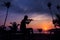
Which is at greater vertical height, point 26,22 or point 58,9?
point 58,9

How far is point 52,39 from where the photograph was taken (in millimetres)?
14469

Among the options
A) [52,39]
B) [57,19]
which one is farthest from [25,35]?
[57,19]

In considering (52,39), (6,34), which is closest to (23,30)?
Answer: (6,34)

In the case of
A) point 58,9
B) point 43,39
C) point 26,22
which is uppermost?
point 58,9

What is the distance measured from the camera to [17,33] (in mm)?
12195

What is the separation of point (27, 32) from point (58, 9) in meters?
31.2

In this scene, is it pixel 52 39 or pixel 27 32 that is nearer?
pixel 27 32

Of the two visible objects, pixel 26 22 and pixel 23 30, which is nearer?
pixel 23 30

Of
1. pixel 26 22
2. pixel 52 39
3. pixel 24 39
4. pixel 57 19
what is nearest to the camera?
pixel 24 39

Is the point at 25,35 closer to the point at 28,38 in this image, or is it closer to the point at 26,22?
the point at 28,38

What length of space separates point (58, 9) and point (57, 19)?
293 cm

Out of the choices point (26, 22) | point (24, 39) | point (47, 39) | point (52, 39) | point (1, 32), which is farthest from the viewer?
point (47, 39)

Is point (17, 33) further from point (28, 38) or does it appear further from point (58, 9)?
point (58, 9)

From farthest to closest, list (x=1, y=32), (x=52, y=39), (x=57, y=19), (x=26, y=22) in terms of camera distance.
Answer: (x=57, y=19) → (x=52, y=39) → (x=26, y=22) → (x=1, y=32)
